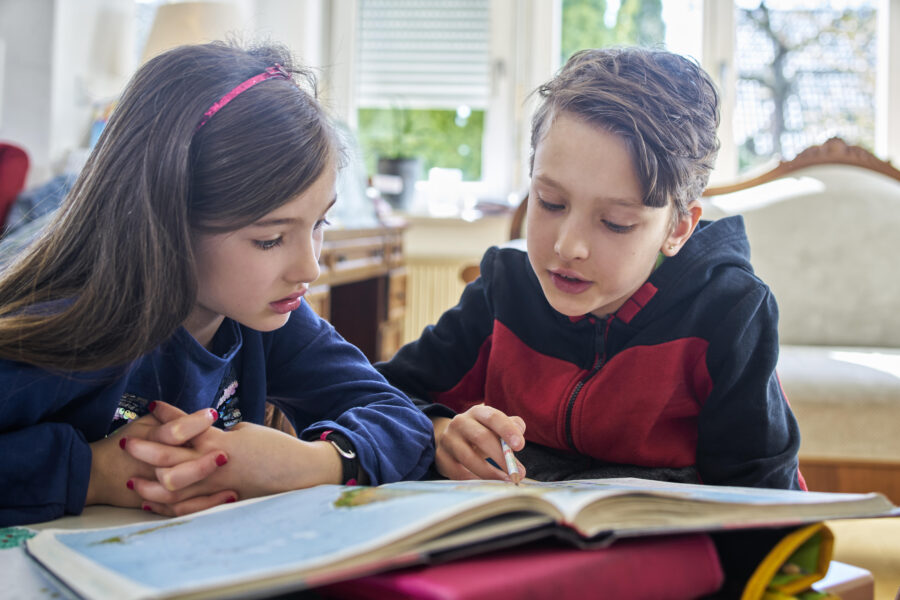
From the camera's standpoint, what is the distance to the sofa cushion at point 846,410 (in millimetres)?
1830

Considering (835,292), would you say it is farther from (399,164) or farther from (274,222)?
(399,164)

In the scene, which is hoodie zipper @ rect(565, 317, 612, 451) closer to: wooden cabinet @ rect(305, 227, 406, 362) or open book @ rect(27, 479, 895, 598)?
open book @ rect(27, 479, 895, 598)

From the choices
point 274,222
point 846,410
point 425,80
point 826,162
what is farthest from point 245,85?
point 425,80

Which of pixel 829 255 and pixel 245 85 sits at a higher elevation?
pixel 245 85

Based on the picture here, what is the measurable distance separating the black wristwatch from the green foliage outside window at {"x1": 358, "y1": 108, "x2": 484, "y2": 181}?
11.6ft

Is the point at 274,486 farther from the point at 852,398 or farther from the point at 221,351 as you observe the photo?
the point at 852,398

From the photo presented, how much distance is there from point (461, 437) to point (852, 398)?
4.63 ft

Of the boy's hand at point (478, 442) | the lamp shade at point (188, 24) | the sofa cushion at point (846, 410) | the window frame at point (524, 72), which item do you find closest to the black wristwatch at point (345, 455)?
the boy's hand at point (478, 442)

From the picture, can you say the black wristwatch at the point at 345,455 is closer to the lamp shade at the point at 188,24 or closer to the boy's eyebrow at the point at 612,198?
the boy's eyebrow at the point at 612,198

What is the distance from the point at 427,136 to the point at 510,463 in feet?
12.1

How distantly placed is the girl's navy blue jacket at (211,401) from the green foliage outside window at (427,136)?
335cm

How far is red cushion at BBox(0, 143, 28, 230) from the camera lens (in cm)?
233

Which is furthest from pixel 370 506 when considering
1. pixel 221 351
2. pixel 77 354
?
pixel 221 351

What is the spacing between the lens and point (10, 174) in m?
2.34
